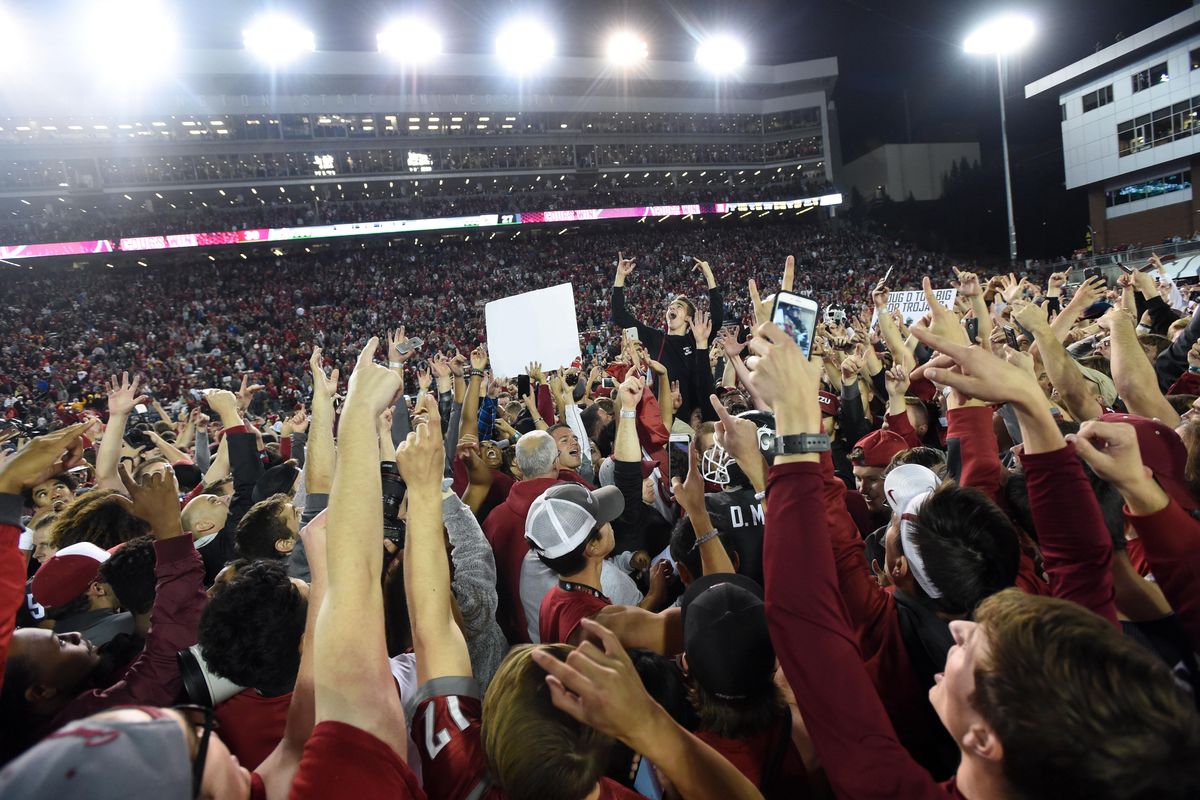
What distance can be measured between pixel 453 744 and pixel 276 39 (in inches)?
1571

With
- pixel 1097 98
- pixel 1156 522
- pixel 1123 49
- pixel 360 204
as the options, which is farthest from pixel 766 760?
pixel 1097 98

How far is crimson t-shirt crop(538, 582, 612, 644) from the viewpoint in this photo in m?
2.14

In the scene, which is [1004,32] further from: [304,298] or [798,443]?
[304,298]

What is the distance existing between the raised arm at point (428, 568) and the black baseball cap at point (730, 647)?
2.03 ft

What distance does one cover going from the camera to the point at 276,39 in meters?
31.8

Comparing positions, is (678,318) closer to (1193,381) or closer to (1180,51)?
(1193,381)

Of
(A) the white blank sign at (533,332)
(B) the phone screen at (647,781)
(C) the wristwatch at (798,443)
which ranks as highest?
(A) the white blank sign at (533,332)

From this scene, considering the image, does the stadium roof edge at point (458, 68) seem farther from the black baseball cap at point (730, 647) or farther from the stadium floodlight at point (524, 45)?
the black baseball cap at point (730, 647)

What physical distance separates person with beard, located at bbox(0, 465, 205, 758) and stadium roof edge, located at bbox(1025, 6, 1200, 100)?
1627 inches

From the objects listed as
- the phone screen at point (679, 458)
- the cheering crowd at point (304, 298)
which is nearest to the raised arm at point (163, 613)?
the phone screen at point (679, 458)

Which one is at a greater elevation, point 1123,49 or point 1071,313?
point 1123,49

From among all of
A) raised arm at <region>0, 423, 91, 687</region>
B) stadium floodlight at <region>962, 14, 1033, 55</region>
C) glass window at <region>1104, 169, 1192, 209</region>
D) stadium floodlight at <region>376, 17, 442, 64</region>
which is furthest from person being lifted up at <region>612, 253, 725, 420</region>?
glass window at <region>1104, 169, 1192, 209</region>

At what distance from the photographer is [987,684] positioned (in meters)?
1.00

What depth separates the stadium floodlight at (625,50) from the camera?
121ft
